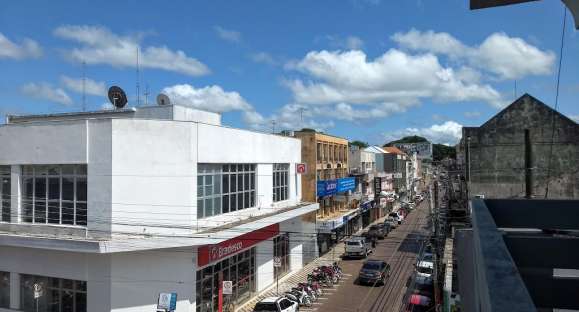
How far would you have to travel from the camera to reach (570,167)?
1052 inches

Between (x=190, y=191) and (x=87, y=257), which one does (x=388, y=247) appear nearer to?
(x=190, y=191)

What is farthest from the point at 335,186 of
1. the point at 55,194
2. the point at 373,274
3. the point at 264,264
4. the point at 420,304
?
the point at 55,194

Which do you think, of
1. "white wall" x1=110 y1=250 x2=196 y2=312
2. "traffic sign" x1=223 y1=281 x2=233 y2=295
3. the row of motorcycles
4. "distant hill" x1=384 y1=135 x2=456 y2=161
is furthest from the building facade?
"distant hill" x1=384 y1=135 x2=456 y2=161

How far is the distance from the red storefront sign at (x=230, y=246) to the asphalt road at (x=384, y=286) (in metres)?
4.94

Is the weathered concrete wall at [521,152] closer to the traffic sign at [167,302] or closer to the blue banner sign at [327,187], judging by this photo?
the blue banner sign at [327,187]

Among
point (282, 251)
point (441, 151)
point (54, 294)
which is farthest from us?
point (441, 151)

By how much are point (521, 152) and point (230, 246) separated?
1814 cm

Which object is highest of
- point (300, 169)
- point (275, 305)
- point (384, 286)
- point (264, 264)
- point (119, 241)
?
point (300, 169)

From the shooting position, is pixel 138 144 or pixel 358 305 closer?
pixel 138 144

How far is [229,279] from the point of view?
2392cm

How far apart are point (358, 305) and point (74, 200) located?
1506 cm

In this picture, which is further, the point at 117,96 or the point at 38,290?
the point at 117,96

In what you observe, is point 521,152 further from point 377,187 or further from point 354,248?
point 377,187

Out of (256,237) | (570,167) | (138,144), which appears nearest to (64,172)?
(138,144)
